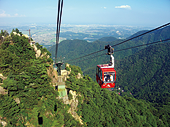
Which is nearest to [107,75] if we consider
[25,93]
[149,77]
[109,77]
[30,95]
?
[109,77]

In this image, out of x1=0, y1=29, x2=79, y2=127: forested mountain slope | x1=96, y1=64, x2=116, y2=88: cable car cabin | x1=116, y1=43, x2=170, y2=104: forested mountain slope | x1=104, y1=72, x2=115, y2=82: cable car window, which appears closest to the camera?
x1=96, y1=64, x2=116, y2=88: cable car cabin

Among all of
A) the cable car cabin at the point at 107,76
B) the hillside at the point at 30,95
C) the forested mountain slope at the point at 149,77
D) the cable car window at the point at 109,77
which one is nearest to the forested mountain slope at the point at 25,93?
the hillside at the point at 30,95

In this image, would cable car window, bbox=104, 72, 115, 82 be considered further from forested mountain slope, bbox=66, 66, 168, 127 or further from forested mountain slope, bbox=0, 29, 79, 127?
forested mountain slope, bbox=66, 66, 168, 127

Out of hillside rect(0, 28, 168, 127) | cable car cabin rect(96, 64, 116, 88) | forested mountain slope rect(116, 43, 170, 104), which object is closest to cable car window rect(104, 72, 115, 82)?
cable car cabin rect(96, 64, 116, 88)

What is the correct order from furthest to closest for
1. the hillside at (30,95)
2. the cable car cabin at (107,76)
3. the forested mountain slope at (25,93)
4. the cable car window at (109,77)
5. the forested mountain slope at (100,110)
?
1. the forested mountain slope at (100,110)
2. the hillside at (30,95)
3. the forested mountain slope at (25,93)
4. the cable car window at (109,77)
5. the cable car cabin at (107,76)

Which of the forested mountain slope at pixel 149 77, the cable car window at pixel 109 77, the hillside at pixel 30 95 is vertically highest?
the cable car window at pixel 109 77

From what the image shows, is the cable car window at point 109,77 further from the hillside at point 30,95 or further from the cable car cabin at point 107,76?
the hillside at point 30,95

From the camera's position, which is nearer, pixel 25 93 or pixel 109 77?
pixel 109 77

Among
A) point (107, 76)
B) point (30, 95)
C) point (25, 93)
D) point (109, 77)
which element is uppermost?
point (107, 76)

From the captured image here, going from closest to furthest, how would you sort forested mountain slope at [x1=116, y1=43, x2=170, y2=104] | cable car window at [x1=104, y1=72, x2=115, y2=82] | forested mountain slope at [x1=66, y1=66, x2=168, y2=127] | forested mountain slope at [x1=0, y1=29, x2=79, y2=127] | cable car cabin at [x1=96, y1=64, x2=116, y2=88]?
1. cable car cabin at [x1=96, y1=64, x2=116, y2=88]
2. cable car window at [x1=104, y1=72, x2=115, y2=82]
3. forested mountain slope at [x1=0, y1=29, x2=79, y2=127]
4. forested mountain slope at [x1=66, y1=66, x2=168, y2=127]
5. forested mountain slope at [x1=116, y1=43, x2=170, y2=104]

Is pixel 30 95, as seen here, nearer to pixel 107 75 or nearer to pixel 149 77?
pixel 107 75

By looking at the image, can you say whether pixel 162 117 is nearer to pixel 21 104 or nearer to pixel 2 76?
pixel 21 104
